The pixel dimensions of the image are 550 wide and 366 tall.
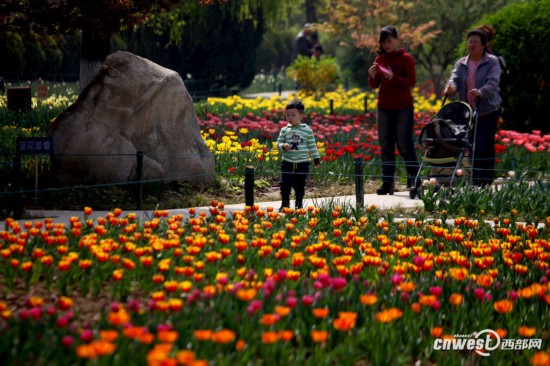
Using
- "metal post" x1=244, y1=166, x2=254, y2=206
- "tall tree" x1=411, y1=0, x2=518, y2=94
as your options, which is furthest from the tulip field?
"tall tree" x1=411, y1=0, x2=518, y2=94

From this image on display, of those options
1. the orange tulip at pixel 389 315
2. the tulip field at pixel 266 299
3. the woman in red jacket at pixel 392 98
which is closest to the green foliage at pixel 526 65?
the woman in red jacket at pixel 392 98

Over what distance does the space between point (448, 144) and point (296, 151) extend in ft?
6.80

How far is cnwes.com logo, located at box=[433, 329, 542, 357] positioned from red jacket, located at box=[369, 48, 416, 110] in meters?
6.16

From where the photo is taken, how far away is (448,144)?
391 inches

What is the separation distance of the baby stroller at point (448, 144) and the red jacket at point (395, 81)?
560 mm

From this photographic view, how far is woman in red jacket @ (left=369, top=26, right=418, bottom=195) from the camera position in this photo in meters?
10.4

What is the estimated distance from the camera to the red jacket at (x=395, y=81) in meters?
10.5

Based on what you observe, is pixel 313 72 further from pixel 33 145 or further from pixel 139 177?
pixel 33 145

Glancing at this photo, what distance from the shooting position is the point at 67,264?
470cm

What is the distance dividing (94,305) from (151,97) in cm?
575

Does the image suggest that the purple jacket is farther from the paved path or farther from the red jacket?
the paved path

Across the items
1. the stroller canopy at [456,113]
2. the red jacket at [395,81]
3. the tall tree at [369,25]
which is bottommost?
the stroller canopy at [456,113]

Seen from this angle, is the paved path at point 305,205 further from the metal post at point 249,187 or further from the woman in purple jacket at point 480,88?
the woman in purple jacket at point 480,88

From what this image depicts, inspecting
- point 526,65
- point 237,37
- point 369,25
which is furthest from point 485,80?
point 369,25
